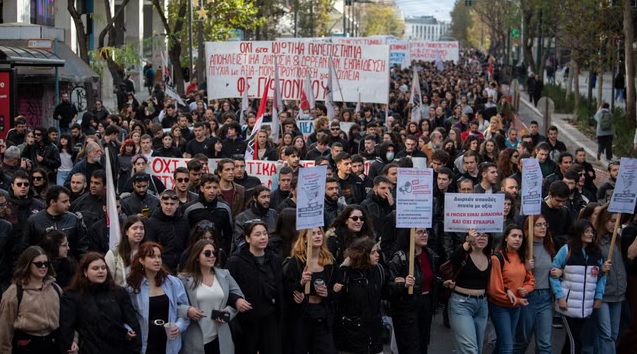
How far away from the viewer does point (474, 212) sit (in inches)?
386

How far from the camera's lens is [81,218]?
10.1 m

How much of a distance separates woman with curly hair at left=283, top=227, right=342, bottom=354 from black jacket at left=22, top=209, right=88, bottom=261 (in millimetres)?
1801

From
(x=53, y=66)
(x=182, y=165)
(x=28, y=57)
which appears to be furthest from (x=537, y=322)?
(x=53, y=66)

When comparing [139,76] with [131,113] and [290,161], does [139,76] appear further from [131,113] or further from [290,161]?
[290,161]

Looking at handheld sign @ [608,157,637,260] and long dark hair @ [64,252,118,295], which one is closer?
long dark hair @ [64,252,118,295]

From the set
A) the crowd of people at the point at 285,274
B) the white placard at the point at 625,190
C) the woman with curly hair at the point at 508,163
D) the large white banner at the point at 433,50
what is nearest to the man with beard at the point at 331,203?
the crowd of people at the point at 285,274

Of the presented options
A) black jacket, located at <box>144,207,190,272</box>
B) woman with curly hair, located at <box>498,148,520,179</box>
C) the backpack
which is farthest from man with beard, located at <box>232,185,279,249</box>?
the backpack

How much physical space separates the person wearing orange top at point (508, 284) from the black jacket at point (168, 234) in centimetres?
256

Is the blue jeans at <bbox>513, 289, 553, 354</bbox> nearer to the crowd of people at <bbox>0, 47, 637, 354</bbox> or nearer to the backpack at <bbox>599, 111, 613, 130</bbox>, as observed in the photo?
the crowd of people at <bbox>0, 47, 637, 354</bbox>

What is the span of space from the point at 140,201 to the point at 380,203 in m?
2.18

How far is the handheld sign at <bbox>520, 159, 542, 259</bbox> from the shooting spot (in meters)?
9.99

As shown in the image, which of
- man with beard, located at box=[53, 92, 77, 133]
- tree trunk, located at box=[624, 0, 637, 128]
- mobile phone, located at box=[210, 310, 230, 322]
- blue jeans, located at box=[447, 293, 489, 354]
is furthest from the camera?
tree trunk, located at box=[624, 0, 637, 128]

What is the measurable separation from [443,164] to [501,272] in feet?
14.1

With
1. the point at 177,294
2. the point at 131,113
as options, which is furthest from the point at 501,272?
the point at 131,113
